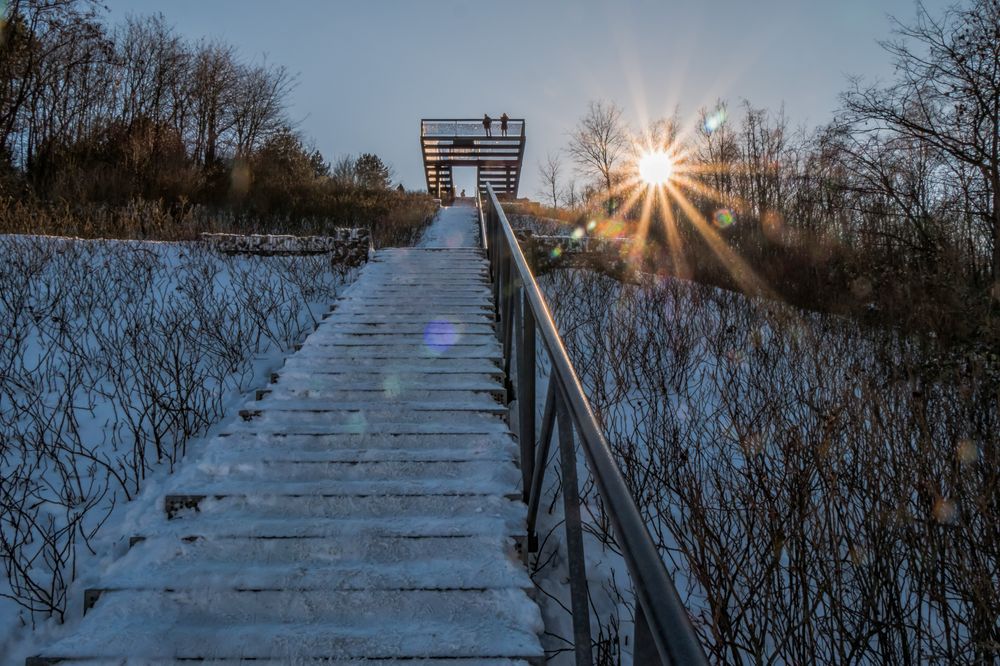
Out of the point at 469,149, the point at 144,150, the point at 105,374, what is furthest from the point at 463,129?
the point at 105,374

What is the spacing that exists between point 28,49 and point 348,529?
1429 cm

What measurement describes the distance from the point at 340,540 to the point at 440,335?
220 centimetres

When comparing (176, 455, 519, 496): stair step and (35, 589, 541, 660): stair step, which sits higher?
(176, 455, 519, 496): stair step

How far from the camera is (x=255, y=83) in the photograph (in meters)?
16.3

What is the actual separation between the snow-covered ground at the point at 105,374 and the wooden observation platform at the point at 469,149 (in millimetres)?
10661

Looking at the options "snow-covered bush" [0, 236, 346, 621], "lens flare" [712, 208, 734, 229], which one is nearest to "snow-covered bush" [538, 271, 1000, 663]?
"snow-covered bush" [0, 236, 346, 621]

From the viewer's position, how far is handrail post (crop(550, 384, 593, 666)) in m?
1.54

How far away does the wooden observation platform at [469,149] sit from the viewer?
646 inches

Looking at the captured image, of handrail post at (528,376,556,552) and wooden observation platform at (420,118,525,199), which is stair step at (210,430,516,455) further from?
wooden observation platform at (420,118,525,199)

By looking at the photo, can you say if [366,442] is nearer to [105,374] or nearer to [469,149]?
[105,374]

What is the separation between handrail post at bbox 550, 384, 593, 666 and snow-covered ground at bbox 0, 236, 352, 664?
1880 mm

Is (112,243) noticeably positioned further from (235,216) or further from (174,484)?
(174,484)

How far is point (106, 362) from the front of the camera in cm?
409

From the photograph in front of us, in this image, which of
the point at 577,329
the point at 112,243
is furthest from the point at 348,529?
the point at 112,243
